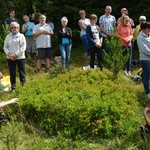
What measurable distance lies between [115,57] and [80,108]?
2345 millimetres

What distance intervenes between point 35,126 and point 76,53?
6.98 metres

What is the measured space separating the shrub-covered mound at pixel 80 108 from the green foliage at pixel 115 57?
98cm

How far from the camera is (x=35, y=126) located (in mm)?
5387

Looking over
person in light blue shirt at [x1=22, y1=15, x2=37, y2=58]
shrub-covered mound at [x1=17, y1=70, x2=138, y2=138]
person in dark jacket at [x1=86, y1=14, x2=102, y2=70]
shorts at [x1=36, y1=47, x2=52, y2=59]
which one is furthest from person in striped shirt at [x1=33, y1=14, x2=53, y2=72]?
shrub-covered mound at [x1=17, y1=70, x2=138, y2=138]

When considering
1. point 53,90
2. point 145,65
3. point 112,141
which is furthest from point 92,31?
point 112,141

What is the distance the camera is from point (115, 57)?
7133 mm

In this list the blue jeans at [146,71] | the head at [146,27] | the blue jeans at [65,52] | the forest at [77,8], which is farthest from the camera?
the forest at [77,8]

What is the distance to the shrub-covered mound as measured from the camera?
506cm

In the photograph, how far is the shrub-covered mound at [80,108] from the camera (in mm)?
5062

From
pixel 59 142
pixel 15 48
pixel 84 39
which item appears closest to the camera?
pixel 59 142

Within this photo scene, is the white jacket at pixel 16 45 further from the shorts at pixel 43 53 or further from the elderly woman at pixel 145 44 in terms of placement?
the elderly woman at pixel 145 44

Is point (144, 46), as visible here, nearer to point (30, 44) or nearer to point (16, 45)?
point (16, 45)

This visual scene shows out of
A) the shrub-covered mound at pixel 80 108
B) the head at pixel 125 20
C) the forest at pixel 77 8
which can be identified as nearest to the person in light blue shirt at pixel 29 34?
the forest at pixel 77 8

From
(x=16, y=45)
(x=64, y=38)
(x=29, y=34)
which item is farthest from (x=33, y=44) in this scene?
(x=16, y=45)
